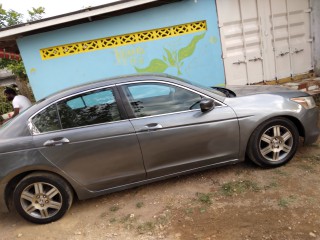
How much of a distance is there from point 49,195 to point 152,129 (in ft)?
4.79

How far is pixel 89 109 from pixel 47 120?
19.8 inches

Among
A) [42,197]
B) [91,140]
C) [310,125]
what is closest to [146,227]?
[91,140]

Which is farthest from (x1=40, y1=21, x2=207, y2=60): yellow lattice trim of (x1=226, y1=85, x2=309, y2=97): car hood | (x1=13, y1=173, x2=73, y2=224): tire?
(x1=13, y1=173, x2=73, y2=224): tire

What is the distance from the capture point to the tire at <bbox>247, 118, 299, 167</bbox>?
3803mm

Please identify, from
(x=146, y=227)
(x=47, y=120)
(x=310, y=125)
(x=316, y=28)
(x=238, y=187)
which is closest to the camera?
(x=146, y=227)

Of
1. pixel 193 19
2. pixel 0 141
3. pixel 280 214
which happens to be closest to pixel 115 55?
pixel 193 19

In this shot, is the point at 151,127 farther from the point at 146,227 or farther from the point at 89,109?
the point at 146,227

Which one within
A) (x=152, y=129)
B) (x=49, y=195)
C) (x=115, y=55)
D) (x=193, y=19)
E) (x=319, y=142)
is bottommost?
(x=319, y=142)

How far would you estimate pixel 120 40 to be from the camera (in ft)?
22.6

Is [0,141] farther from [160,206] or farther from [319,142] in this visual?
[319,142]

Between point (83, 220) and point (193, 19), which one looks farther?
point (193, 19)

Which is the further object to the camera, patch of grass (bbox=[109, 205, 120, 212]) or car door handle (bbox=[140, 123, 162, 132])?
patch of grass (bbox=[109, 205, 120, 212])

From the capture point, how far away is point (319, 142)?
452cm

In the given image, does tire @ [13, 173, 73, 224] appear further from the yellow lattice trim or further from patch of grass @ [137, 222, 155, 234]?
the yellow lattice trim
